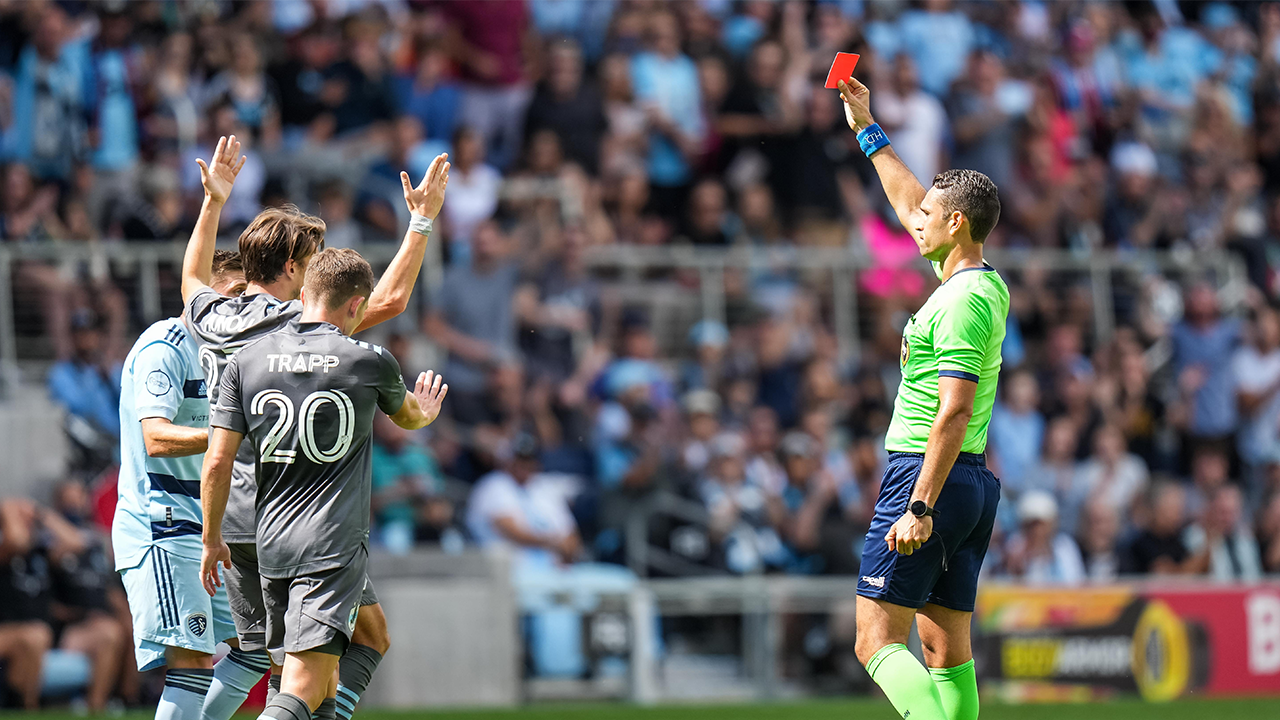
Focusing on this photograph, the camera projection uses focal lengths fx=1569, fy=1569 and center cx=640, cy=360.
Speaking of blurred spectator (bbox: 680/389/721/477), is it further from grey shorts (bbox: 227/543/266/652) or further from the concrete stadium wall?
grey shorts (bbox: 227/543/266/652)

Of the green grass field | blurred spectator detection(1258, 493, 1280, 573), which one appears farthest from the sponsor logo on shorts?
blurred spectator detection(1258, 493, 1280, 573)

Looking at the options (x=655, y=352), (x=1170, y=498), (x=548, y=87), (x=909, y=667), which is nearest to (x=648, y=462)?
(x=655, y=352)

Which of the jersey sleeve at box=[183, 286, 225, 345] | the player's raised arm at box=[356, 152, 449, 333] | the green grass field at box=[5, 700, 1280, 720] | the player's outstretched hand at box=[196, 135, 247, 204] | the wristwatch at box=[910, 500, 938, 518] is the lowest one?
the green grass field at box=[5, 700, 1280, 720]

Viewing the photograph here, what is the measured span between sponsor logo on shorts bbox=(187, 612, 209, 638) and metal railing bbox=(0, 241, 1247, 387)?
7187mm

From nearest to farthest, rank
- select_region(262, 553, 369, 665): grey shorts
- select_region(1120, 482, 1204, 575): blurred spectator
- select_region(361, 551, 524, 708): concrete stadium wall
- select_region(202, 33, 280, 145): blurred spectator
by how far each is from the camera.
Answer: select_region(262, 553, 369, 665): grey shorts < select_region(361, 551, 524, 708): concrete stadium wall < select_region(202, 33, 280, 145): blurred spectator < select_region(1120, 482, 1204, 575): blurred spectator

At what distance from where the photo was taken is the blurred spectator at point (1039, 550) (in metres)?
14.7

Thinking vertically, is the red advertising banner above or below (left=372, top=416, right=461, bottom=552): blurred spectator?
below

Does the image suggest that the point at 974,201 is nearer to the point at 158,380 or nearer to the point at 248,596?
the point at 248,596

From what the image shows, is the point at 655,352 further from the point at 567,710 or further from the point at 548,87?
the point at 567,710

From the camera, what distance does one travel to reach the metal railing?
13.0 m

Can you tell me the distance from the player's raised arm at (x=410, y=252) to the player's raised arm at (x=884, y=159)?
1761 mm

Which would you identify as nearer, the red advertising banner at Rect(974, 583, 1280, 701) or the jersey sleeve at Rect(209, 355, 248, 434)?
the jersey sleeve at Rect(209, 355, 248, 434)

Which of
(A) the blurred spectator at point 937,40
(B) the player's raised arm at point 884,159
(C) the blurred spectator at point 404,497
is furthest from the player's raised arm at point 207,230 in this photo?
(A) the blurred spectator at point 937,40

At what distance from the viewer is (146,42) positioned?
14500 millimetres
